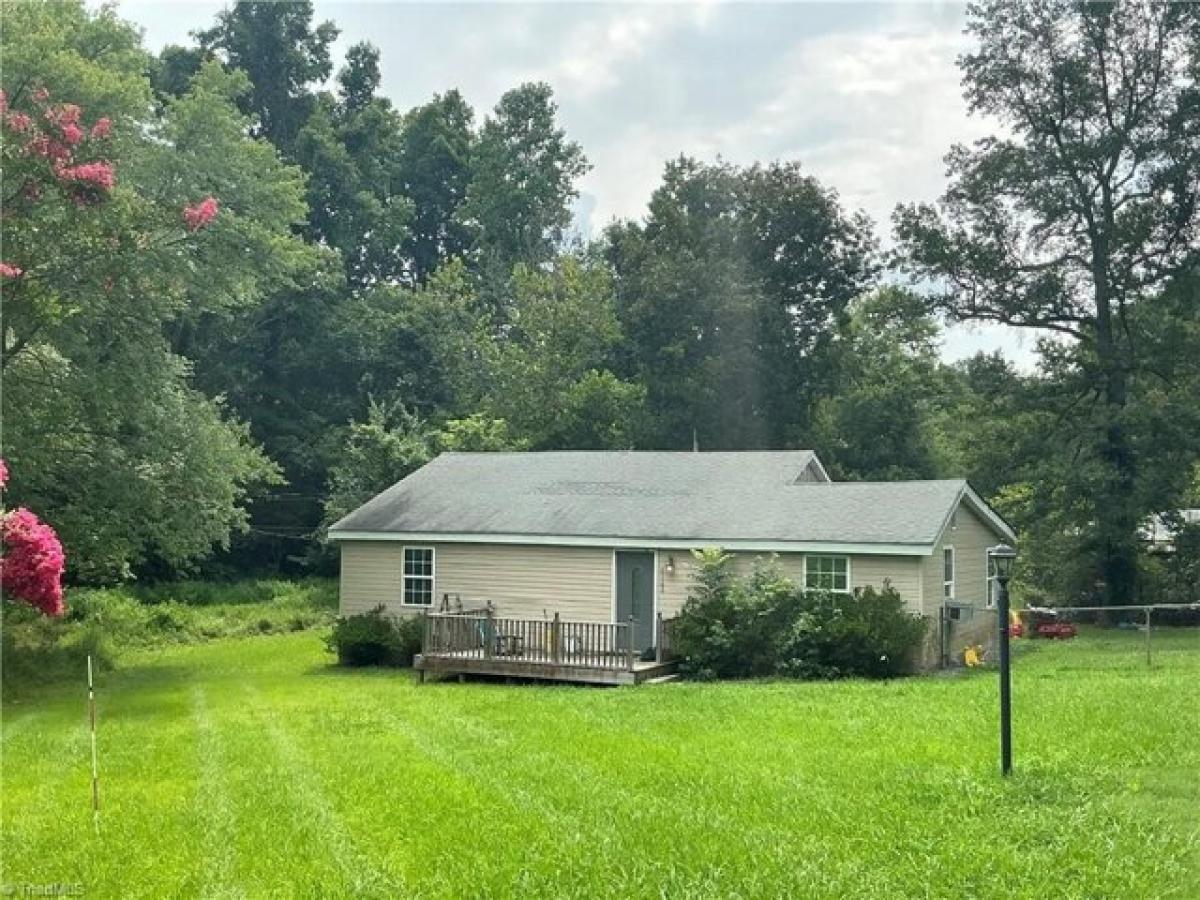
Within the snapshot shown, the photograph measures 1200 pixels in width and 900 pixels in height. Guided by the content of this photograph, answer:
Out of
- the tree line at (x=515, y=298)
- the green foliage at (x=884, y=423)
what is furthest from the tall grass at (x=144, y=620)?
the green foliage at (x=884, y=423)

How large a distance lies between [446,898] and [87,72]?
19.2m

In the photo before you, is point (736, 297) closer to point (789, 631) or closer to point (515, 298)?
point (515, 298)

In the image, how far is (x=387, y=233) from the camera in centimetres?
4831

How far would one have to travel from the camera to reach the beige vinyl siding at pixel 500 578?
67.4 ft

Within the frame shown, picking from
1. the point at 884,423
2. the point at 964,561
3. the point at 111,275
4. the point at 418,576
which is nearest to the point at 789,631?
the point at 964,561

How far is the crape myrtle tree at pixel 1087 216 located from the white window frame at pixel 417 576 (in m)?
17.4

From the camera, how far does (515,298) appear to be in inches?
1956

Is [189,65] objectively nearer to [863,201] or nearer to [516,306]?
[516,306]

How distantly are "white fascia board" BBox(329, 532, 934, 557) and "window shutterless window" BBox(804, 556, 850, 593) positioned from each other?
344 mm

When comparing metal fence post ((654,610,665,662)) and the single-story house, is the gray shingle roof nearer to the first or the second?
the single-story house

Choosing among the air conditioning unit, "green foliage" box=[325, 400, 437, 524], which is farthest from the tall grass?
the air conditioning unit

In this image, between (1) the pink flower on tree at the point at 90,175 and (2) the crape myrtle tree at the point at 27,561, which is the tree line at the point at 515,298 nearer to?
(1) the pink flower on tree at the point at 90,175

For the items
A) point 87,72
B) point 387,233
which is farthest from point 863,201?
point 87,72

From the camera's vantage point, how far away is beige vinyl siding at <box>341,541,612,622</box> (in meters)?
20.5
